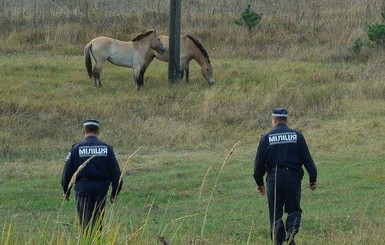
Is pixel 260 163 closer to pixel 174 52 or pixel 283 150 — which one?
pixel 283 150

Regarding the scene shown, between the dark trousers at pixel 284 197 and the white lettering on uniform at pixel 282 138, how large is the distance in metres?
0.28

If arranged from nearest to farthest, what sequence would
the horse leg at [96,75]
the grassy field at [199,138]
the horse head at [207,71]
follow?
1. the grassy field at [199,138]
2. the horse leg at [96,75]
3. the horse head at [207,71]

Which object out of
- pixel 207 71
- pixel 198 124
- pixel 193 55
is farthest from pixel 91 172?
pixel 193 55

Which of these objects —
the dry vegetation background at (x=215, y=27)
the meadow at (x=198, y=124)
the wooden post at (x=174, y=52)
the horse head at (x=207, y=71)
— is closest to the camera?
the meadow at (x=198, y=124)

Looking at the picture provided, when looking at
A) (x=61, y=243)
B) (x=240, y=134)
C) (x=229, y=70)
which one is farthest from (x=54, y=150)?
(x=61, y=243)

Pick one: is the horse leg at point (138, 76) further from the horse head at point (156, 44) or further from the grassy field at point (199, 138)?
the horse head at point (156, 44)

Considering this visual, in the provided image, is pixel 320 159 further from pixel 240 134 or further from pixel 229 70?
pixel 229 70

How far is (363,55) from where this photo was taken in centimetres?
2641

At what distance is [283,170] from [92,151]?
198cm

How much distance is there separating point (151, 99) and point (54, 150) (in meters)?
4.36

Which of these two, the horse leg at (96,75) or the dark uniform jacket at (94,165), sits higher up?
the dark uniform jacket at (94,165)

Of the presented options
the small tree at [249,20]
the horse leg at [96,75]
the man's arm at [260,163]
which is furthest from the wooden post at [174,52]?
the man's arm at [260,163]

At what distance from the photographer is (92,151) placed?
941 centimetres

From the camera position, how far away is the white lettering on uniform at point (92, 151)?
9.40m
